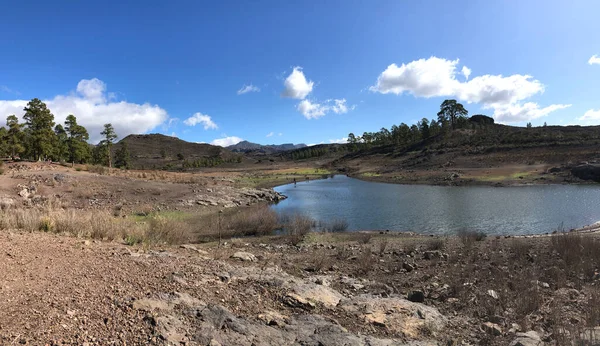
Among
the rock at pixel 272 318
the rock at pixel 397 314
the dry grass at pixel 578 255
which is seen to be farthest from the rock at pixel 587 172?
the rock at pixel 272 318

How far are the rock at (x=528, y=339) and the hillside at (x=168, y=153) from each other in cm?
14091

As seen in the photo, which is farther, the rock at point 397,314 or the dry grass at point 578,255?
the dry grass at point 578,255

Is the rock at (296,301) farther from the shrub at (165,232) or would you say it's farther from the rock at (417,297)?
the shrub at (165,232)

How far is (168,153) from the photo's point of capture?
17638 centimetres

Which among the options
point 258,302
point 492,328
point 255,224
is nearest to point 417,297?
point 492,328

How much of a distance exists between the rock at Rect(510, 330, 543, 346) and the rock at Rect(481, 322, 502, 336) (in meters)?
0.37

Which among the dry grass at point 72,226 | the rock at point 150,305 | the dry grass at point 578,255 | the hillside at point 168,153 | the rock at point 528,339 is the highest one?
the hillside at point 168,153

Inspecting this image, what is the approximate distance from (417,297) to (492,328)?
84.3 inches

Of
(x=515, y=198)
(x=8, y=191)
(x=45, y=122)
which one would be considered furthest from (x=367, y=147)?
(x=8, y=191)

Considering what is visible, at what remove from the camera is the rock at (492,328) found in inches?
273

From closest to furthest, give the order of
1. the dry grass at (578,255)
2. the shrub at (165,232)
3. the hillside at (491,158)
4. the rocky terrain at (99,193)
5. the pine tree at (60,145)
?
the dry grass at (578,255) < the shrub at (165,232) < the rocky terrain at (99,193) < the pine tree at (60,145) < the hillside at (491,158)

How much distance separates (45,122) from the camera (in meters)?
48.5

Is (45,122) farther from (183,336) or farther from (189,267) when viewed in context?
(183,336)

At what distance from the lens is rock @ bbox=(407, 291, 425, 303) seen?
8.91 metres
